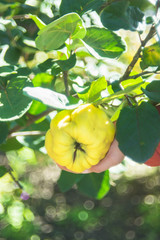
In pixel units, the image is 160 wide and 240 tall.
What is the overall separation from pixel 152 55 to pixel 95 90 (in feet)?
0.43

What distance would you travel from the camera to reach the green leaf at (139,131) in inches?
19.6

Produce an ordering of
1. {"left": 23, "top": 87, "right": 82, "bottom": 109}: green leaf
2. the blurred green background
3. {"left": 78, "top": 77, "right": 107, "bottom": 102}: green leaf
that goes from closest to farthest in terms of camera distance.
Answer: {"left": 23, "top": 87, "right": 82, "bottom": 109}: green leaf
{"left": 78, "top": 77, "right": 107, "bottom": 102}: green leaf
the blurred green background

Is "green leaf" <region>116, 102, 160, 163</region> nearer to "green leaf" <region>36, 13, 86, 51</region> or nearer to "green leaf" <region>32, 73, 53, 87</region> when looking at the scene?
"green leaf" <region>36, 13, 86, 51</region>

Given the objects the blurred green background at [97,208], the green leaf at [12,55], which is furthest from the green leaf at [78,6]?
the blurred green background at [97,208]

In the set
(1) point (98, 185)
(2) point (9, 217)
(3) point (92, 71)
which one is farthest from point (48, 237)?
(3) point (92, 71)

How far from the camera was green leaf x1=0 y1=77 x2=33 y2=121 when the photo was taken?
0.59 m

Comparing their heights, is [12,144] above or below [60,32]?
below

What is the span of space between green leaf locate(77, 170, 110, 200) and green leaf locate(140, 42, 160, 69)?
1.32 feet

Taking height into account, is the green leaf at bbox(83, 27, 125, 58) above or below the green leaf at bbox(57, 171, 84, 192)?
above

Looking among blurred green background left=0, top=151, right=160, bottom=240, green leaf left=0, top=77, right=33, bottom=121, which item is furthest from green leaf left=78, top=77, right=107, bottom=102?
blurred green background left=0, top=151, right=160, bottom=240

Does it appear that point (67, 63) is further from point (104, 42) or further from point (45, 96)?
point (45, 96)

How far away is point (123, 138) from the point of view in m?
0.52

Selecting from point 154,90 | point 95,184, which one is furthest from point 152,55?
point 95,184

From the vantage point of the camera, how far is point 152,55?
0.61 metres
